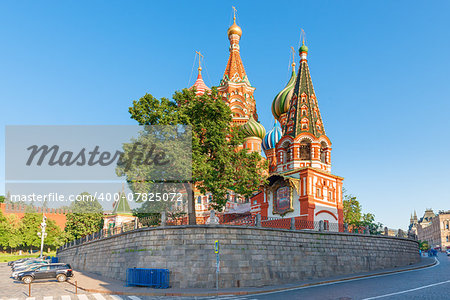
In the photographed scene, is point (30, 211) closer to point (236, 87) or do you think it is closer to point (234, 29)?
point (236, 87)

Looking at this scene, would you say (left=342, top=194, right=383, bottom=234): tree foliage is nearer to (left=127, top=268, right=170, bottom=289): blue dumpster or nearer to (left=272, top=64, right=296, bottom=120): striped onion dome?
(left=272, top=64, right=296, bottom=120): striped onion dome

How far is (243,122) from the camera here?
74.8 meters

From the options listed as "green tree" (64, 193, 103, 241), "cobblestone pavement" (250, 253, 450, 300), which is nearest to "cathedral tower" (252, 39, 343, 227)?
"cobblestone pavement" (250, 253, 450, 300)

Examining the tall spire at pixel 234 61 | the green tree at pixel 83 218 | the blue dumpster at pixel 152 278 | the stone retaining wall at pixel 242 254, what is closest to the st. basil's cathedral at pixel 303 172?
the stone retaining wall at pixel 242 254

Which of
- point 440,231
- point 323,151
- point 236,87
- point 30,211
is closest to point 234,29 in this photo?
point 236,87

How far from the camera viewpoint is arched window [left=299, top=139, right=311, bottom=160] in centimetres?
4369

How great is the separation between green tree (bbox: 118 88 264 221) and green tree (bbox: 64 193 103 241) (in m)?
41.8

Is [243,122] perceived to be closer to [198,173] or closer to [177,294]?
[198,173]

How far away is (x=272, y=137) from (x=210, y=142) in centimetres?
3510

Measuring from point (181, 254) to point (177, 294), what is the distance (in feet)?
11.6

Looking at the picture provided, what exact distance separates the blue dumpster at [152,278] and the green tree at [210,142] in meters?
7.55

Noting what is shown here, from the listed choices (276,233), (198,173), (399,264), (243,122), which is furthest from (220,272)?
(243,122)

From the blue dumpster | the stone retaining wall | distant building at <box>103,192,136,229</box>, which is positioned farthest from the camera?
distant building at <box>103,192,136,229</box>

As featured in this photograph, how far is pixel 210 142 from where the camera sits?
30.5 metres
